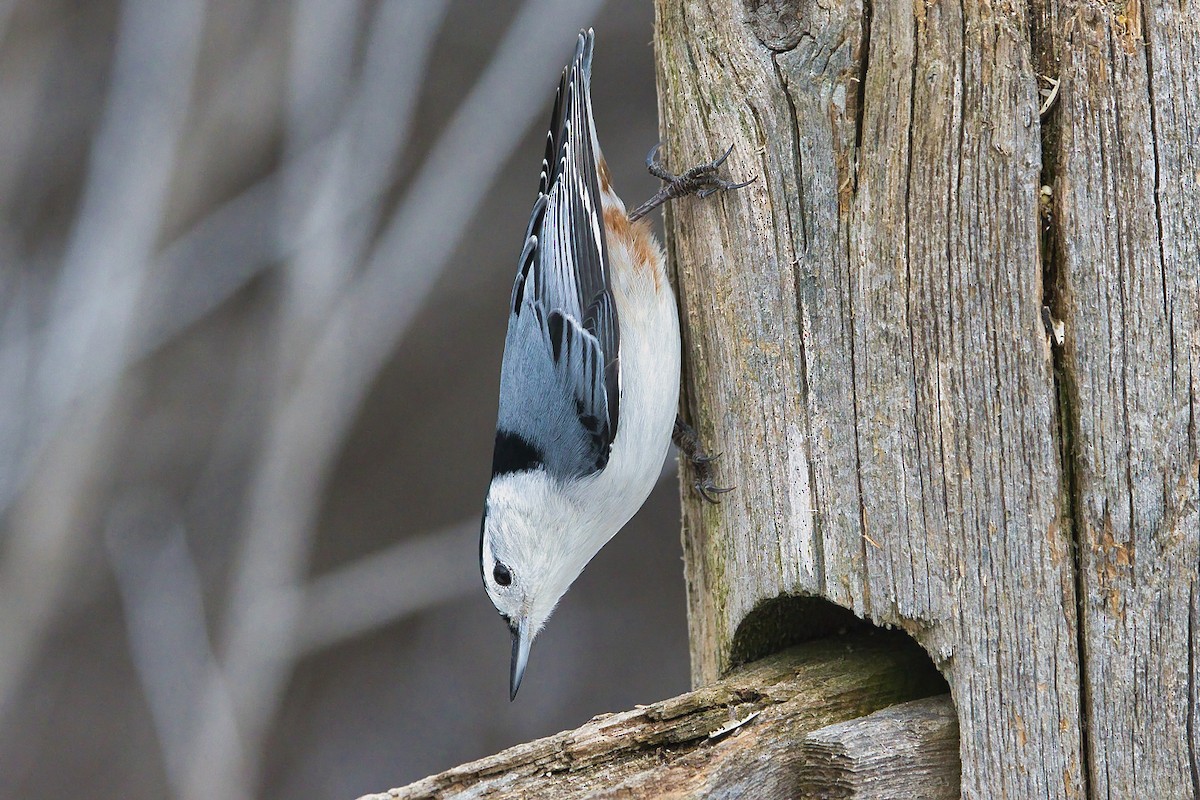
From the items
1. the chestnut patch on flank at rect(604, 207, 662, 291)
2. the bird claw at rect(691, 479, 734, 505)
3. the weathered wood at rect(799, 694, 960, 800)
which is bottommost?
the weathered wood at rect(799, 694, 960, 800)

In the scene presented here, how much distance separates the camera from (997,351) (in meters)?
1.77

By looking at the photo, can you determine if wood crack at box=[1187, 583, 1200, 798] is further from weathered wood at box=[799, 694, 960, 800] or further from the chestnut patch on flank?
the chestnut patch on flank

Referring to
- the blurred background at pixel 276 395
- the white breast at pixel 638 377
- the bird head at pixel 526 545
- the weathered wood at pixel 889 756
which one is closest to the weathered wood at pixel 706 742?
the weathered wood at pixel 889 756

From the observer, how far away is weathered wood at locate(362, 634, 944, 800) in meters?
1.59

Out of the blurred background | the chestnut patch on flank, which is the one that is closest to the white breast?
the chestnut patch on flank

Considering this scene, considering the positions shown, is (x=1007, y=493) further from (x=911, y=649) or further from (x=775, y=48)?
(x=775, y=48)

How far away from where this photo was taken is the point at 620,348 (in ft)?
8.62

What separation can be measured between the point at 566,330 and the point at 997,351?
1220 millimetres

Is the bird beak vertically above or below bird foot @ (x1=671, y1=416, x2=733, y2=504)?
below

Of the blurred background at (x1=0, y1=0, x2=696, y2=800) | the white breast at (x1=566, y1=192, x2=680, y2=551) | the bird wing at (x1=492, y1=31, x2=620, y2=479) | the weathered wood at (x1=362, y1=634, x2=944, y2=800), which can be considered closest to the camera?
the weathered wood at (x1=362, y1=634, x2=944, y2=800)

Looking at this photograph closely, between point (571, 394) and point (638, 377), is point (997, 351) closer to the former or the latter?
point (638, 377)

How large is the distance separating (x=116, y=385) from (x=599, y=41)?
2.56 meters

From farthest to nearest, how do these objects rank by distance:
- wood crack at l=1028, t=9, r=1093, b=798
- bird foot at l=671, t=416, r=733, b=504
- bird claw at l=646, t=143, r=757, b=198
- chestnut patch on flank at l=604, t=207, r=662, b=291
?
chestnut patch on flank at l=604, t=207, r=662, b=291 < bird foot at l=671, t=416, r=733, b=504 < bird claw at l=646, t=143, r=757, b=198 < wood crack at l=1028, t=9, r=1093, b=798

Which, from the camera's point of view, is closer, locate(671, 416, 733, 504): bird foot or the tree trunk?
the tree trunk
